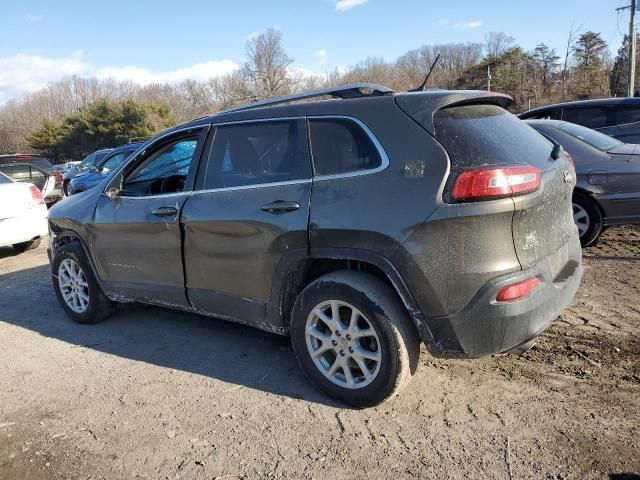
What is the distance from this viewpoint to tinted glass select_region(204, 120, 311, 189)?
3.27 meters

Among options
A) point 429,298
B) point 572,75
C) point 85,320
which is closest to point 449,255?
point 429,298

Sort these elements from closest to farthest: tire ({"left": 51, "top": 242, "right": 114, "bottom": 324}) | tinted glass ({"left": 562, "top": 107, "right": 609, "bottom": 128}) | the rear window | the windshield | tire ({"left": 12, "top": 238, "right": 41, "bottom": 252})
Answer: the rear window → tire ({"left": 51, "top": 242, "right": 114, "bottom": 324}) → the windshield → tinted glass ({"left": 562, "top": 107, "right": 609, "bottom": 128}) → tire ({"left": 12, "top": 238, "right": 41, "bottom": 252})

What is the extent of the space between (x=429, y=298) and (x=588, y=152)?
4163 millimetres

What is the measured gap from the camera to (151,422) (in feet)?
10.2

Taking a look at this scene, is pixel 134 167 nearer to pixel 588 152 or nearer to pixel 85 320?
pixel 85 320

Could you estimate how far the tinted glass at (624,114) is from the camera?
7.83m

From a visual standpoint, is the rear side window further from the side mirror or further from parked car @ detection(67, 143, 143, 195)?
parked car @ detection(67, 143, 143, 195)

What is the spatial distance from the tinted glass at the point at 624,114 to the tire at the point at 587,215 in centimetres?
300

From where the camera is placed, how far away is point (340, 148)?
3.08 m

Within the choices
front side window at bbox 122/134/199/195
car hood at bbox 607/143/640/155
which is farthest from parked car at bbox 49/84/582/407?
car hood at bbox 607/143/640/155

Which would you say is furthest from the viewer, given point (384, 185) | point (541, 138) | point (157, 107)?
point (157, 107)

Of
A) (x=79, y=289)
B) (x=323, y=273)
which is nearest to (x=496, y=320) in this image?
(x=323, y=273)

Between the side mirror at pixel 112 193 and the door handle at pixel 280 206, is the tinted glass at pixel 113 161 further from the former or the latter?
the door handle at pixel 280 206

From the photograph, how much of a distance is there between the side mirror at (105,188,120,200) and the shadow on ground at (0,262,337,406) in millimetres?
1207
